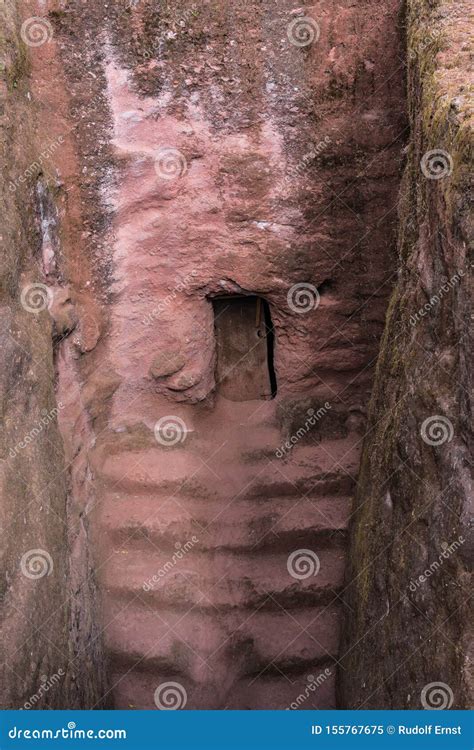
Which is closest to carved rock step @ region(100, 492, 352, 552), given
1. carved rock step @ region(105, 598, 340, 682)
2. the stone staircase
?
the stone staircase

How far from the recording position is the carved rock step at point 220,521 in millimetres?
5199

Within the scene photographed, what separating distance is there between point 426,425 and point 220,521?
7.00ft

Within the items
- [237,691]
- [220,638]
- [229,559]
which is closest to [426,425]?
[229,559]

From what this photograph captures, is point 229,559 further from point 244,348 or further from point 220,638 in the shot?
point 244,348

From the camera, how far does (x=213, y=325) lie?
5.28m

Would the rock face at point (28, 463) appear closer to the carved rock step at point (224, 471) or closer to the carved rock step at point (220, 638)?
the carved rock step at point (220, 638)

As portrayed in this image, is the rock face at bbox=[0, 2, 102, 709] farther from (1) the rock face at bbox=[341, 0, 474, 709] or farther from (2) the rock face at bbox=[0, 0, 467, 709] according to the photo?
(1) the rock face at bbox=[341, 0, 474, 709]

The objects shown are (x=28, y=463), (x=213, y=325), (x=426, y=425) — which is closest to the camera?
(x=426, y=425)

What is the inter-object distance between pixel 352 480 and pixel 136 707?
175cm

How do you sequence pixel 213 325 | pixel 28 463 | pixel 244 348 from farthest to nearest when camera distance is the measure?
pixel 244 348 → pixel 213 325 → pixel 28 463

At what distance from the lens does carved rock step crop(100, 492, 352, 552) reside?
17.1 feet

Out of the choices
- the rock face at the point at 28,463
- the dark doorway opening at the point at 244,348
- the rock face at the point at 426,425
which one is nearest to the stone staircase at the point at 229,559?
the dark doorway opening at the point at 244,348

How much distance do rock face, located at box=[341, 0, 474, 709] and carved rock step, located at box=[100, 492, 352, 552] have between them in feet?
2.41

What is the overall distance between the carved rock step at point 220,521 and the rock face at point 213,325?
0.04ft
